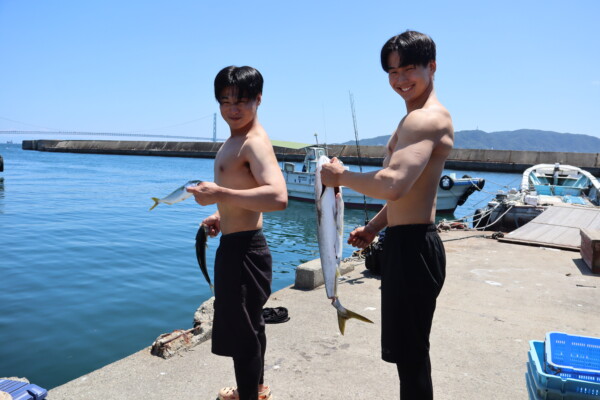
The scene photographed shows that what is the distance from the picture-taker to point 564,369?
2.46 meters

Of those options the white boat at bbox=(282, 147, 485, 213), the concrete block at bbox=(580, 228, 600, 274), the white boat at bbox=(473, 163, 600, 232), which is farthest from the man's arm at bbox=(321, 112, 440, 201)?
the white boat at bbox=(282, 147, 485, 213)

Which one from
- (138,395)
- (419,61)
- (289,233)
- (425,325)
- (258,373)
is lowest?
(289,233)

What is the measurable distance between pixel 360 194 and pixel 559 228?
16254 mm

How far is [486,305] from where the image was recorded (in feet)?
18.3

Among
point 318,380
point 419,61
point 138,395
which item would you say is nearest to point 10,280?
point 138,395

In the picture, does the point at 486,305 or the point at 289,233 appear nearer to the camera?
the point at 486,305

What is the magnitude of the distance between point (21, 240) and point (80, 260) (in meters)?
3.64

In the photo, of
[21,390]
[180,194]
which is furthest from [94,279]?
[180,194]

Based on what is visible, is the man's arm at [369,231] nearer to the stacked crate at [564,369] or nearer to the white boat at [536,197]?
the stacked crate at [564,369]

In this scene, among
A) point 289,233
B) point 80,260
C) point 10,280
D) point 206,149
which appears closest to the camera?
point 10,280

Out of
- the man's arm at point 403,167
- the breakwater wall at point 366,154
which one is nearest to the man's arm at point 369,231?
the man's arm at point 403,167

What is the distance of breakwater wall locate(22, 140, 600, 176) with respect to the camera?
177 ft

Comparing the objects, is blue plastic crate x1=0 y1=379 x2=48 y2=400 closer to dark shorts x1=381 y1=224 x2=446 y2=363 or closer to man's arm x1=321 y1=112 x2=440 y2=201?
dark shorts x1=381 y1=224 x2=446 y2=363

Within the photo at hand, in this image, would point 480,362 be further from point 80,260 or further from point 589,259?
point 80,260
